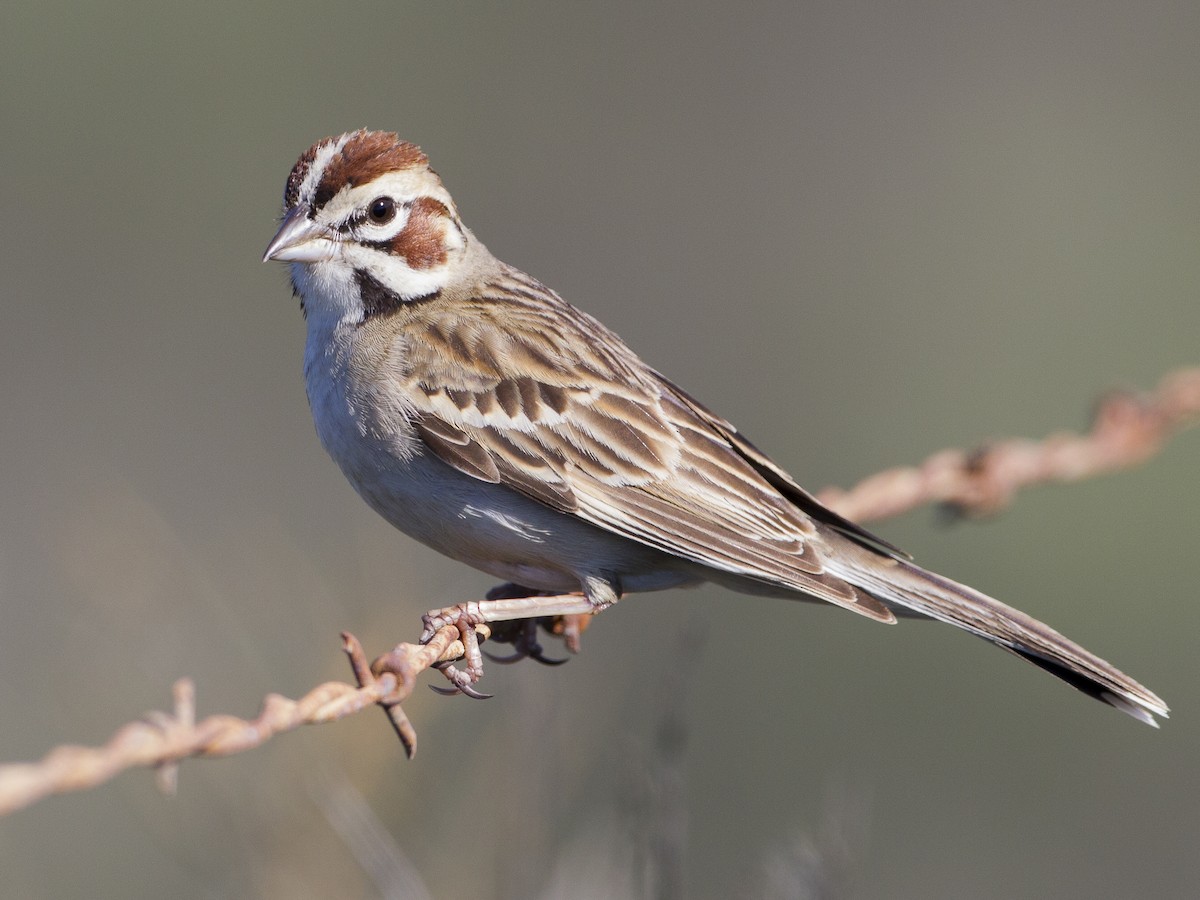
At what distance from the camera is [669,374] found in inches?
442

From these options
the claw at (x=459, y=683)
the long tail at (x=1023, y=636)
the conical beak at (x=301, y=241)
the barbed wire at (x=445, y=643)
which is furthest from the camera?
the conical beak at (x=301, y=241)

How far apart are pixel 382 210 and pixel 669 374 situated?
6.13 m

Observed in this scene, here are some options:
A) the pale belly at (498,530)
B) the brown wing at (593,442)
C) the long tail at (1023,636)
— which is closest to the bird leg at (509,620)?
the pale belly at (498,530)

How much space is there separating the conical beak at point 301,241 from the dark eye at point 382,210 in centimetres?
17

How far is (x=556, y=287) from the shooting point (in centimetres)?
1194

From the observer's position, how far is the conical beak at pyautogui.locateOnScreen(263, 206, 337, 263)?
4988mm

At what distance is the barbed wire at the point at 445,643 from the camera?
276 cm

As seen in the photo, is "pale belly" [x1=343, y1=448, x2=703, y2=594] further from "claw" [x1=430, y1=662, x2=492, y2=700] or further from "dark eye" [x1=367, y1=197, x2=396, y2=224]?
"dark eye" [x1=367, y1=197, x2=396, y2=224]

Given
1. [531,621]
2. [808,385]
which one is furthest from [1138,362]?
[531,621]

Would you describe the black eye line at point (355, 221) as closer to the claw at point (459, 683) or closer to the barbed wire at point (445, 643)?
the barbed wire at point (445, 643)

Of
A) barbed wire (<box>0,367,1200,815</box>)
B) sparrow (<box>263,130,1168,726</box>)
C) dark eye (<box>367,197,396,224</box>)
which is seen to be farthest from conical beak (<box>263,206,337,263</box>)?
barbed wire (<box>0,367,1200,815</box>)

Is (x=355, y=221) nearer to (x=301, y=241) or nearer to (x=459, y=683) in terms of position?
(x=301, y=241)

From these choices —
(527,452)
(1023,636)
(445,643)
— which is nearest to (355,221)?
(527,452)

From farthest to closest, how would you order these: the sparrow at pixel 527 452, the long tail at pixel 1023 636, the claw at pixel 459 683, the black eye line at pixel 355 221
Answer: the black eye line at pixel 355 221, the sparrow at pixel 527 452, the long tail at pixel 1023 636, the claw at pixel 459 683
